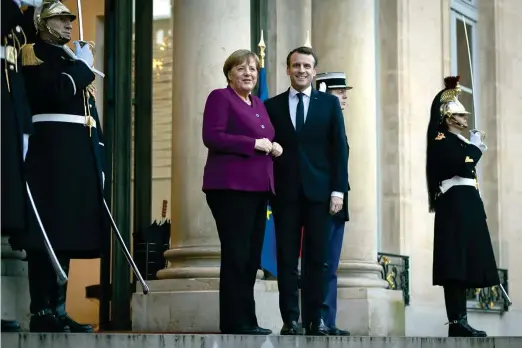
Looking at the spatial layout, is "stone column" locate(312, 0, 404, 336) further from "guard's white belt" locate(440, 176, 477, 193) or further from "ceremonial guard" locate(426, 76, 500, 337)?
"guard's white belt" locate(440, 176, 477, 193)

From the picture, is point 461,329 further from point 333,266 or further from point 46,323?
point 46,323

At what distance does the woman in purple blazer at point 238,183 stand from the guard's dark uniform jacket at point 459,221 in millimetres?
2678

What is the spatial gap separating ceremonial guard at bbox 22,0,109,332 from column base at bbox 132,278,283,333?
2429 millimetres

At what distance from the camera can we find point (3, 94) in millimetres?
8000

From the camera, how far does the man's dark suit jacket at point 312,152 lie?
387 inches

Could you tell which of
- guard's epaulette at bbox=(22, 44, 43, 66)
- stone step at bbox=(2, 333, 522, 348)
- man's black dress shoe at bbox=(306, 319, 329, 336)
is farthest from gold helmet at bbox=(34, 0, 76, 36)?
man's black dress shoe at bbox=(306, 319, 329, 336)

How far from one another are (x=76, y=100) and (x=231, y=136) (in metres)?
0.97

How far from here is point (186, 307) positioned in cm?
1168

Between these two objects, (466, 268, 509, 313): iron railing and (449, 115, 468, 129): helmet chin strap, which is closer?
(449, 115, 468, 129): helmet chin strap

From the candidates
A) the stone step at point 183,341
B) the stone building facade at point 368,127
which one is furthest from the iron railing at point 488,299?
the stone step at point 183,341

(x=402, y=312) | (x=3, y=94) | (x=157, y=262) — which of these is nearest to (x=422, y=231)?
(x=402, y=312)

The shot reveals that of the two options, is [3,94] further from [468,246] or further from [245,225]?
[468,246]

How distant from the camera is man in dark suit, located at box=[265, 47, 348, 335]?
9781mm

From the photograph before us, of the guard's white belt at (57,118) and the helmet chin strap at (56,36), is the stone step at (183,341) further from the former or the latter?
the helmet chin strap at (56,36)
